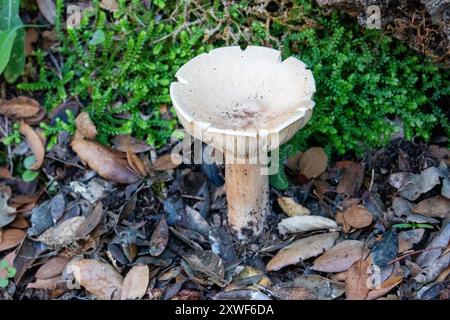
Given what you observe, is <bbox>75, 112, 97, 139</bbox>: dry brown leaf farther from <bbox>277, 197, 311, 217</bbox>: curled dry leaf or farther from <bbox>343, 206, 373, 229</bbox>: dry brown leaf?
<bbox>343, 206, 373, 229</bbox>: dry brown leaf

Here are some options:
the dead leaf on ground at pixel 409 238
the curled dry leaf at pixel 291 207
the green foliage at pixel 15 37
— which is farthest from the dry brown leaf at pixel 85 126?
the dead leaf on ground at pixel 409 238

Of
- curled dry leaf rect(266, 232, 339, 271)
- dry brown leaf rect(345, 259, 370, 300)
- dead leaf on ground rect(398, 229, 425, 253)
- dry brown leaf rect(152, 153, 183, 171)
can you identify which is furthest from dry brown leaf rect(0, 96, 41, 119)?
dead leaf on ground rect(398, 229, 425, 253)

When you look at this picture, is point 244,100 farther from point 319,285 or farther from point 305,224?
point 319,285

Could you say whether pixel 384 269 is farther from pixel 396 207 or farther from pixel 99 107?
pixel 99 107

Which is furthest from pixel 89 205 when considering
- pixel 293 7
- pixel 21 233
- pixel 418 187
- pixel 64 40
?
pixel 418 187

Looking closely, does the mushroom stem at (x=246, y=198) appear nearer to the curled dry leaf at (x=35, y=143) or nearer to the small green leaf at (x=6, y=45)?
the curled dry leaf at (x=35, y=143)

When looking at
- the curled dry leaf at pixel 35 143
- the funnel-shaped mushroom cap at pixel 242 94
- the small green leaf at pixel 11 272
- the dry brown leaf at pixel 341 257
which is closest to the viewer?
the funnel-shaped mushroom cap at pixel 242 94

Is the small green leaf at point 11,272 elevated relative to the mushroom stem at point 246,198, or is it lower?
lower
